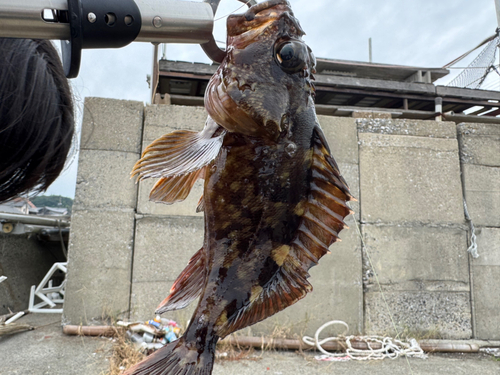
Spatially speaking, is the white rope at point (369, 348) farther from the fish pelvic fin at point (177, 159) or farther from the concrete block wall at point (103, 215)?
the fish pelvic fin at point (177, 159)

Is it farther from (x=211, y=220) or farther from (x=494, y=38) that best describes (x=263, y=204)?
(x=494, y=38)

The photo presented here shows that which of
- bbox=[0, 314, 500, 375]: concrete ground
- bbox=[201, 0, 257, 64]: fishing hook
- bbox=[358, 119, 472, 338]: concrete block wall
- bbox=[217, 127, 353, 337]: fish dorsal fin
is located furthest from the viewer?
bbox=[358, 119, 472, 338]: concrete block wall

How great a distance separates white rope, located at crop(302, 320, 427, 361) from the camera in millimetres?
4121

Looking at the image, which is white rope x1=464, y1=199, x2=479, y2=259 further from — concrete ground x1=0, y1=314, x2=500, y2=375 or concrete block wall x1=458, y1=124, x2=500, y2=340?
concrete ground x1=0, y1=314, x2=500, y2=375

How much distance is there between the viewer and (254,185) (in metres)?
1.12

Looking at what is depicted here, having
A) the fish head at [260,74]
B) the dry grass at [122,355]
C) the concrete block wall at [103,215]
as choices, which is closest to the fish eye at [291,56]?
the fish head at [260,74]

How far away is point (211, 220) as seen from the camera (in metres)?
1.15

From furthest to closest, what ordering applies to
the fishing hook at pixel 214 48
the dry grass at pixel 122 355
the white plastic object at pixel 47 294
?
1. the white plastic object at pixel 47 294
2. the dry grass at pixel 122 355
3. the fishing hook at pixel 214 48

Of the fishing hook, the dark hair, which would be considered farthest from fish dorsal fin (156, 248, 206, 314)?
the dark hair

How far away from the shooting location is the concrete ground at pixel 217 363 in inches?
135

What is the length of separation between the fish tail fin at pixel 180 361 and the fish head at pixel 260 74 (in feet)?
2.27

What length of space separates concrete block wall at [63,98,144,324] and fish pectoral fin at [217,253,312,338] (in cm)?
354

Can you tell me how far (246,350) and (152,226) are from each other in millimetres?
1892

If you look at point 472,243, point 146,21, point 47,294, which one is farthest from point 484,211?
point 47,294
